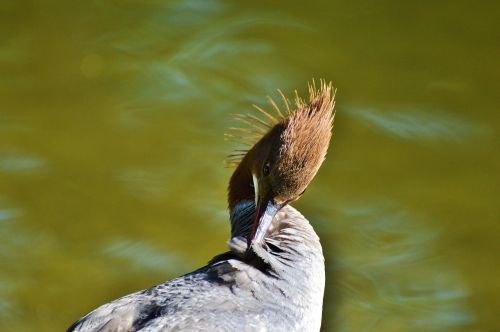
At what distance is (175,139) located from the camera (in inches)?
278

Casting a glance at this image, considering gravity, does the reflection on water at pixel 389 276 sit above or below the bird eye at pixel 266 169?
below

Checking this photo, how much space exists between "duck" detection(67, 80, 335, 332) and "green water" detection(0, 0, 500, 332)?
1.14 meters

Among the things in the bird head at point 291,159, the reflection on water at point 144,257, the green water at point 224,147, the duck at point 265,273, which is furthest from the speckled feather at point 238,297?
the reflection on water at point 144,257

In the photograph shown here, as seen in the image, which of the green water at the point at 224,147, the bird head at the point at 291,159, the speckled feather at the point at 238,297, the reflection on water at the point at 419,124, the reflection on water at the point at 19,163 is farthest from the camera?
the reflection on water at the point at 419,124

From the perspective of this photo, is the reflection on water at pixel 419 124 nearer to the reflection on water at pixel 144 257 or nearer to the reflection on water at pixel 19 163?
the reflection on water at pixel 144 257

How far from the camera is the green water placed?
245 inches

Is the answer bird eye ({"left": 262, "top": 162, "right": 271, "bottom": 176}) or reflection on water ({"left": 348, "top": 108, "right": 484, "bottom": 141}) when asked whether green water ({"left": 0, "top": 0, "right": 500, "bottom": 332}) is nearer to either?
reflection on water ({"left": 348, "top": 108, "right": 484, "bottom": 141})

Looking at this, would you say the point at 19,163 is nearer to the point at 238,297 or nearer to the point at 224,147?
the point at 224,147

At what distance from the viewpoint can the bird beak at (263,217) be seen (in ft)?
16.0

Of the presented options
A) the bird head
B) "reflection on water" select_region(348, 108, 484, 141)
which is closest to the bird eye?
the bird head

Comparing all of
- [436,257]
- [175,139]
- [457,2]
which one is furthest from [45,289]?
[457,2]

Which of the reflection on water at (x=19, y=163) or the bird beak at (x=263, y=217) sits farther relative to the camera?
the reflection on water at (x=19, y=163)

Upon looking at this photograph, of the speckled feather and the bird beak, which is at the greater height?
the bird beak

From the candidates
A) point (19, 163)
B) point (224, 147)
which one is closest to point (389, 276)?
point (224, 147)
